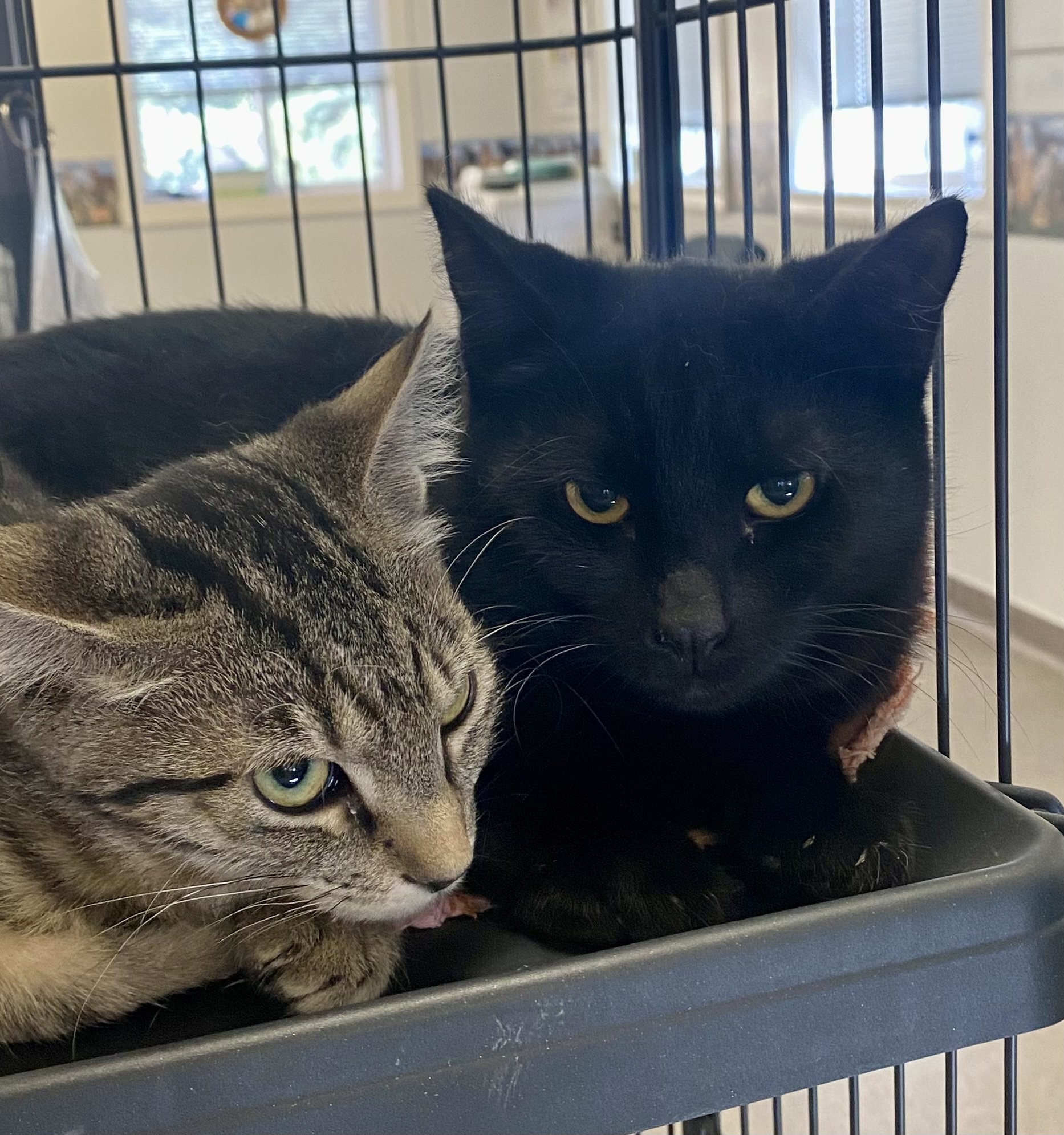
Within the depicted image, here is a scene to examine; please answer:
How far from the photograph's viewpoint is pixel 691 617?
0.79 metres

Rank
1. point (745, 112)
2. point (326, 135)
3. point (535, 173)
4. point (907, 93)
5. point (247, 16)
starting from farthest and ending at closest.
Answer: point (326, 135) → point (247, 16) → point (535, 173) → point (907, 93) → point (745, 112)

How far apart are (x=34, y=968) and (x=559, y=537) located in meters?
0.45

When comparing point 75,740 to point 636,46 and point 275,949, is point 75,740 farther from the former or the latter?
point 636,46

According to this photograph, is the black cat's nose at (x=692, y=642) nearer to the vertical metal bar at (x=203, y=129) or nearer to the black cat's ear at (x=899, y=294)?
the black cat's ear at (x=899, y=294)

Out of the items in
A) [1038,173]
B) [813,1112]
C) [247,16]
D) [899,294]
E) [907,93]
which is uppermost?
[247,16]

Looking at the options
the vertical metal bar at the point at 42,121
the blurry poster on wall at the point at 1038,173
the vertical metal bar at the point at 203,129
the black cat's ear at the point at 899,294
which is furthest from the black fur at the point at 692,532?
the blurry poster on wall at the point at 1038,173

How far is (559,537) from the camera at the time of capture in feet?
2.87

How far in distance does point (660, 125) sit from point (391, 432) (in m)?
0.59

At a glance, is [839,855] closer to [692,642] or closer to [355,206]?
[692,642]

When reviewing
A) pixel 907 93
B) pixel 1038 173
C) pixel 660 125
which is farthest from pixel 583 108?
pixel 907 93

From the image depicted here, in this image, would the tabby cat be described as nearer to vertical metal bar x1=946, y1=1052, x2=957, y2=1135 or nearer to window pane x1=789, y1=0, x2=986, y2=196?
vertical metal bar x1=946, y1=1052, x2=957, y2=1135

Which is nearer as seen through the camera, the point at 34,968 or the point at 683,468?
the point at 34,968

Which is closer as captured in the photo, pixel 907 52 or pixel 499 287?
pixel 499 287

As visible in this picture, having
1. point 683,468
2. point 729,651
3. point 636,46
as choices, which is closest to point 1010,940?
point 729,651
